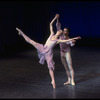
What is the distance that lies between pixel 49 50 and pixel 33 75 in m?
1.46

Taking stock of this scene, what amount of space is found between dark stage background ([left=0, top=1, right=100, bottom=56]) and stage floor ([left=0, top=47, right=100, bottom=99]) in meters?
3.97

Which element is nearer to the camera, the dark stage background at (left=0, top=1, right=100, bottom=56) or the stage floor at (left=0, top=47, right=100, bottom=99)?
the stage floor at (left=0, top=47, right=100, bottom=99)

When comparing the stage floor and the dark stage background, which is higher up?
the dark stage background

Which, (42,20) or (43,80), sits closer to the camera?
(43,80)

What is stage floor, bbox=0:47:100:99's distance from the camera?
4980 mm

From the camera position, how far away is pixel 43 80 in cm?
604

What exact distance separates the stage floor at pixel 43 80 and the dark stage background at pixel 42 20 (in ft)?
13.0

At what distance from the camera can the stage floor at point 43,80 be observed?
4.98 m

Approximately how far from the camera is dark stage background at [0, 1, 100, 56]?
504 inches

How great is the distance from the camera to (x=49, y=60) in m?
5.31

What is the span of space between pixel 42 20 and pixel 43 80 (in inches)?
333

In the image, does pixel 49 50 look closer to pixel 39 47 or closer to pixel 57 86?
pixel 39 47

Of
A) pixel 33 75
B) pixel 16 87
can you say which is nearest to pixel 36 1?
pixel 33 75

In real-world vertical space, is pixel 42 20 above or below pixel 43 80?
above
